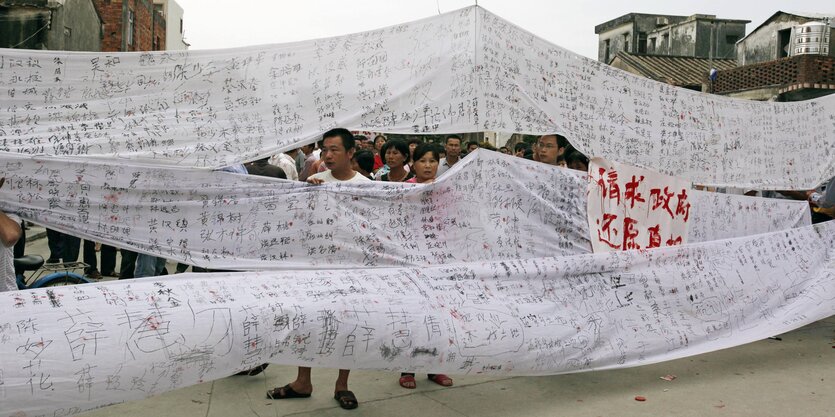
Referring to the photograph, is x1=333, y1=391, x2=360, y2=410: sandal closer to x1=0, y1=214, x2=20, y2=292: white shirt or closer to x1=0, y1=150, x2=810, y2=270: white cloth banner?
x1=0, y1=150, x2=810, y2=270: white cloth banner

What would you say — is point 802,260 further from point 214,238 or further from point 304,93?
point 214,238

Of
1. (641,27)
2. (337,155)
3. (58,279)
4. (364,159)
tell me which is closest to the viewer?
(337,155)

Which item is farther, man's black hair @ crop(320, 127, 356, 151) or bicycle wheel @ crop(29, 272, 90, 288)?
bicycle wheel @ crop(29, 272, 90, 288)

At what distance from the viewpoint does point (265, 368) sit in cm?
460

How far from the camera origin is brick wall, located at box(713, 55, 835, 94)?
1631 centimetres

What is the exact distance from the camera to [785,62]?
17078 millimetres

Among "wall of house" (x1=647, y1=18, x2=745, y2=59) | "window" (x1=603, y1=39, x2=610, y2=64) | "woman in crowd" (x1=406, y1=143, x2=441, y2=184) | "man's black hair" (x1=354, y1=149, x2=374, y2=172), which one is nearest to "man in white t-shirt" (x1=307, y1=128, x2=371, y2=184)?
"woman in crowd" (x1=406, y1=143, x2=441, y2=184)

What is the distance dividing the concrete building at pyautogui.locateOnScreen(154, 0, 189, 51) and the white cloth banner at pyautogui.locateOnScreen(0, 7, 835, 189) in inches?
969

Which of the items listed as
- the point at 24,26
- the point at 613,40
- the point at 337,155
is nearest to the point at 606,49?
the point at 613,40

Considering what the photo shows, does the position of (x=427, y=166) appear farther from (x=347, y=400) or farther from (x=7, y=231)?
(x=7, y=231)

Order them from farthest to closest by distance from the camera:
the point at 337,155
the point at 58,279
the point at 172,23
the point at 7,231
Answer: the point at 172,23 < the point at 58,279 < the point at 337,155 < the point at 7,231

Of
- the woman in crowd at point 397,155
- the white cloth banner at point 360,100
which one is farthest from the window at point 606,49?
the white cloth banner at point 360,100

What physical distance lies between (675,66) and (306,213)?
25.0m

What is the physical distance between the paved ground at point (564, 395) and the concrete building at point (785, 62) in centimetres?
1366
